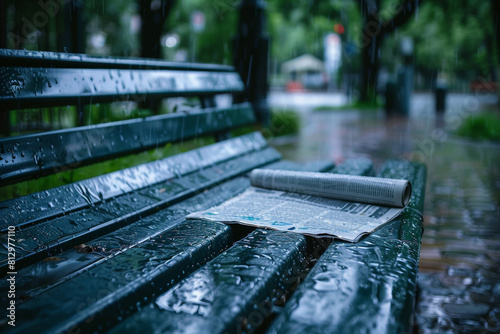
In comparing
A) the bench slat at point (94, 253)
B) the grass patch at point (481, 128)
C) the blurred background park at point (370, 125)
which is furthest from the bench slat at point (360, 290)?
the grass patch at point (481, 128)

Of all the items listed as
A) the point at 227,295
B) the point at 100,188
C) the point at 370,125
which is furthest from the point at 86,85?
the point at 370,125

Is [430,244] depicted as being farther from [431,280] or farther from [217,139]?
[217,139]

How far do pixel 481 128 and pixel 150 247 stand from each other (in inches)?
337

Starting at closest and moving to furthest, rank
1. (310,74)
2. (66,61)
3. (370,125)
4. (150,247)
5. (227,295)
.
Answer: (227,295)
(150,247)
(66,61)
(370,125)
(310,74)

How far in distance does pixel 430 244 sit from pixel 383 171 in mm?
903

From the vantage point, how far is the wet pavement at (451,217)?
2088 millimetres

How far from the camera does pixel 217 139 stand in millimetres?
3049

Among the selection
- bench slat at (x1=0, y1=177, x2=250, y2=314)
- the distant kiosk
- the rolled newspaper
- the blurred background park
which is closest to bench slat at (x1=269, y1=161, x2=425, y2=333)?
the rolled newspaper

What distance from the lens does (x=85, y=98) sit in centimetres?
176

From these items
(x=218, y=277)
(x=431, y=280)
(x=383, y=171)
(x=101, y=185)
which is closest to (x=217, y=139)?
(x=383, y=171)

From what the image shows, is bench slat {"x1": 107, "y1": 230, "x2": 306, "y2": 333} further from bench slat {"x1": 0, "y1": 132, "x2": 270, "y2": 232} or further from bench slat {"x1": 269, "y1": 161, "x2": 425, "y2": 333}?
bench slat {"x1": 0, "y1": 132, "x2": 270, "y2": 232}

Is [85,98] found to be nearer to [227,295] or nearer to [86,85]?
[86,85]

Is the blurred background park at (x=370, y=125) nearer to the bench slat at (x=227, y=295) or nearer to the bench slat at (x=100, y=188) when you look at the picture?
the bench slat at (x=100, y=188)

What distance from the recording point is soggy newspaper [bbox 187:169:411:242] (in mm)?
1505
